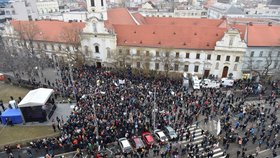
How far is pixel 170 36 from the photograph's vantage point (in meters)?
→ 48.1

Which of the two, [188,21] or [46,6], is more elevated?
[46,6]

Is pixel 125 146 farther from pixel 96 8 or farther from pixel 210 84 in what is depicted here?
pixel 96 8

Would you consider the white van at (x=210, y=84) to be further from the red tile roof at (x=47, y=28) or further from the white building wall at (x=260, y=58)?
the red tile roof at (x=47, y=28)

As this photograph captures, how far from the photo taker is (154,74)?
1836 inches

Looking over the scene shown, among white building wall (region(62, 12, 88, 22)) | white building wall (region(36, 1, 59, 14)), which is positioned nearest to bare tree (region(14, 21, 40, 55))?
white building wall (region(62, 12, 88, 22))

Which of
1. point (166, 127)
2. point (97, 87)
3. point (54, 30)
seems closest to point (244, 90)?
point (166, 127)

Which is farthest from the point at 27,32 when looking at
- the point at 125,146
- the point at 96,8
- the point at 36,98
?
the point at 125,146

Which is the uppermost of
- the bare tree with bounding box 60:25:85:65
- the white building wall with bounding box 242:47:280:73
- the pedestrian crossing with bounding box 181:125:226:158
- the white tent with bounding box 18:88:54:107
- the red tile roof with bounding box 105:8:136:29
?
the red tile roof with bounding box 105:8:136:29

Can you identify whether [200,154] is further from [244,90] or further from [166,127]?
[244,90]

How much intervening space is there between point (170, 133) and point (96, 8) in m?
34.3

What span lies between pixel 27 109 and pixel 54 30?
1291 inches

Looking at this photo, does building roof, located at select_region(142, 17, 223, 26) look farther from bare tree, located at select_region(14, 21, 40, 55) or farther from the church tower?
bare tree, located at select_region(14, 21, 40, 55)

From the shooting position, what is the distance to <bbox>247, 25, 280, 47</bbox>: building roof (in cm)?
4500

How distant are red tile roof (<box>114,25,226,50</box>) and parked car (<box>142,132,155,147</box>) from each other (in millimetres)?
24625
